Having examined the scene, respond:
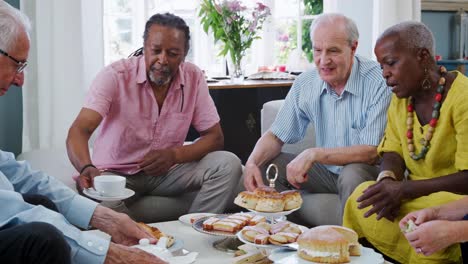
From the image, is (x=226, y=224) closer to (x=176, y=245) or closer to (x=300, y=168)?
(x=176, y=245)

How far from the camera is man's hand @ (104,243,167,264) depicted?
1.60 metres

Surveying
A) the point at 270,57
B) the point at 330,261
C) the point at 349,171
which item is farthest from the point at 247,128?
the point at 330,261

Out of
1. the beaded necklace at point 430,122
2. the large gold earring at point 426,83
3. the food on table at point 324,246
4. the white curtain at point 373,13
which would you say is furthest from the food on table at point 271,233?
the white curtain at point 373,13

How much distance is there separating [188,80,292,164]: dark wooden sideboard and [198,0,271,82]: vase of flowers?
5.9 inches

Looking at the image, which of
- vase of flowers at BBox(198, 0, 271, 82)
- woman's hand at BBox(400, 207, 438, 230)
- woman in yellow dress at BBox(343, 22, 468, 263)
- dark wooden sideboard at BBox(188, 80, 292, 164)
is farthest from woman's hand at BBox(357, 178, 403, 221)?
vase of flowers at BBox(198, 0, 271, 82)

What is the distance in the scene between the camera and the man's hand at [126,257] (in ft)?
5.25

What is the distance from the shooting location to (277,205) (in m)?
2.01

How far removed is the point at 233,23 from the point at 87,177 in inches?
85.0

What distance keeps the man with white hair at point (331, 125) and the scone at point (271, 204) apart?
0.46 meters

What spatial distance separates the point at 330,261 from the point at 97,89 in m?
1.41

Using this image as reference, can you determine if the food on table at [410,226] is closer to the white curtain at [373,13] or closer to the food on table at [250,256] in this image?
the food on table at [250,256]

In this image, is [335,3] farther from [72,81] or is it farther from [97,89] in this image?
[97,89]

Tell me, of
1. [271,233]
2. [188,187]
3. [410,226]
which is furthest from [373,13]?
[271,233]

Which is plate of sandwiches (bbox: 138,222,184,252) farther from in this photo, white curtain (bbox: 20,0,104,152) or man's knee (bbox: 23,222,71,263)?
white curtain (bbox: 20,0,104,152)
